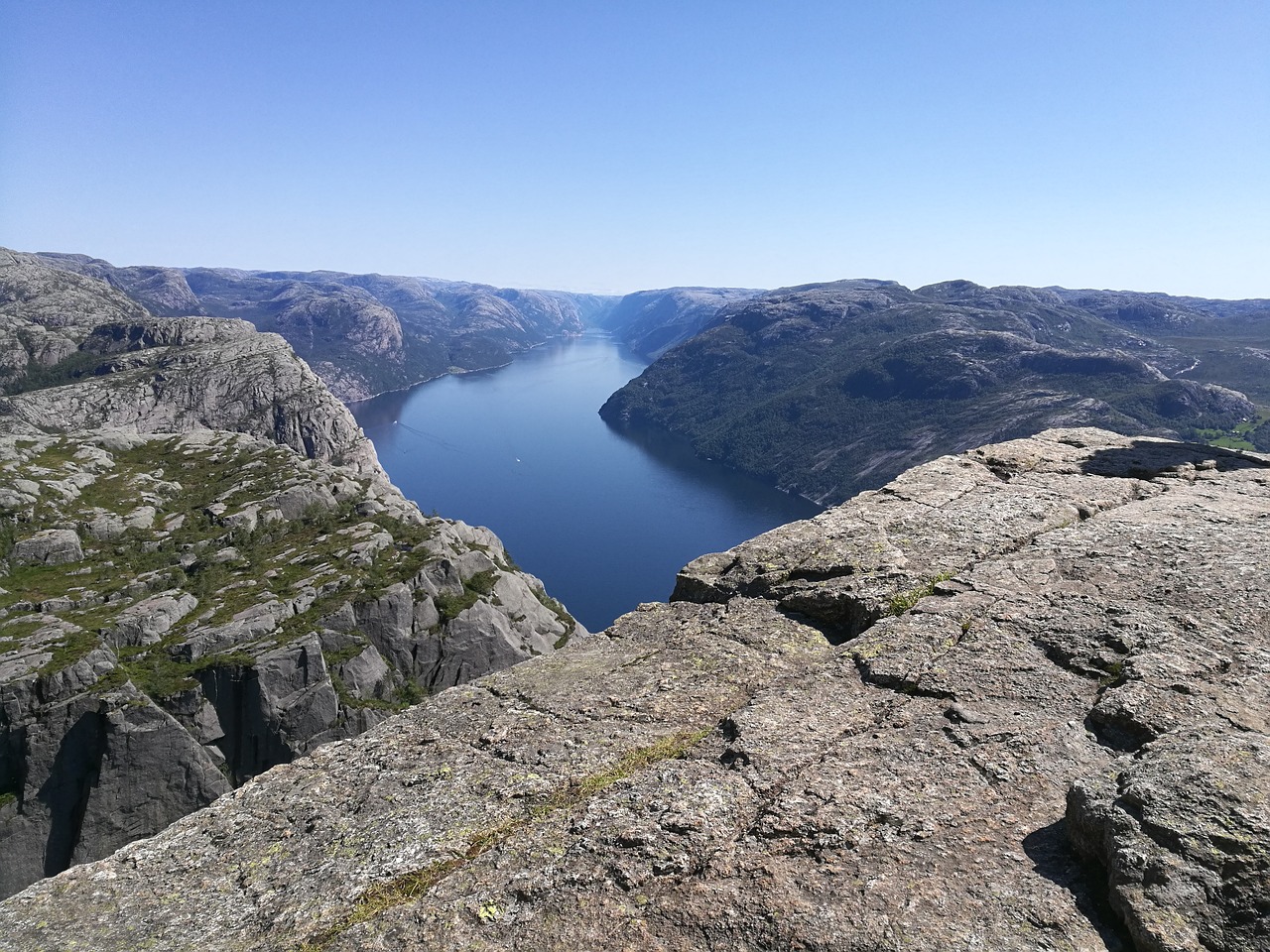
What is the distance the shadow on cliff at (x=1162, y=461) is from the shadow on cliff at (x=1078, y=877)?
13.9 m

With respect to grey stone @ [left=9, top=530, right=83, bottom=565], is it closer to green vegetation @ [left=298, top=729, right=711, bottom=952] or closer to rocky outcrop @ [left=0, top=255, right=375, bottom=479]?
green vegetation @ [left=298, top=729, right=711, bottom=952]

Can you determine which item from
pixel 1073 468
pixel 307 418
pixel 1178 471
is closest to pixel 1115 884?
pixel 1073 468

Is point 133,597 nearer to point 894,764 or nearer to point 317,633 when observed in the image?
point 317,633

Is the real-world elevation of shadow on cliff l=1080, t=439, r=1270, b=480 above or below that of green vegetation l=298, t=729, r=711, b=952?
above

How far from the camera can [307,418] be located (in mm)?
176250

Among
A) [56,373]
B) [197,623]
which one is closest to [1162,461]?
[197,623]

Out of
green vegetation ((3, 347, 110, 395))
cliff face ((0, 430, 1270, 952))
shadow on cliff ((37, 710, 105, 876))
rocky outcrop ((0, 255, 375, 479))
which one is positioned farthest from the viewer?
green vegetation ((3, 347, 110, 395))

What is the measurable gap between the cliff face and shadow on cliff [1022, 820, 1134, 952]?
27 millimetres

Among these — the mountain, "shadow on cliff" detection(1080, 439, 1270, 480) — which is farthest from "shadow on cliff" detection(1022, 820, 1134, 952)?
the mountain

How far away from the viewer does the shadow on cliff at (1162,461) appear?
17.5 metres

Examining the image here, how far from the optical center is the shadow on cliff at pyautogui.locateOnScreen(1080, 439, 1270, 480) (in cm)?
1753

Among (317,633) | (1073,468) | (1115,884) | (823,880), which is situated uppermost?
(1073,468)

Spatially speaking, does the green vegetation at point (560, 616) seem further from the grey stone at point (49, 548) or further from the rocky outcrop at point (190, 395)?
the rocky outcrop at point (190, 395)

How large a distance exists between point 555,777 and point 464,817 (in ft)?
4.55
